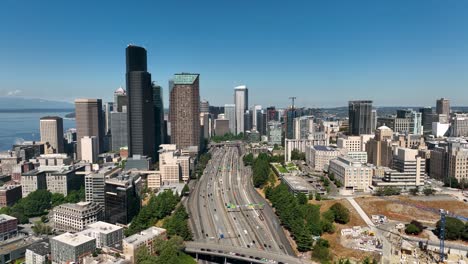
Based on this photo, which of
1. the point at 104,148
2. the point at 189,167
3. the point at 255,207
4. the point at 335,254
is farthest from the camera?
the point at 104,148

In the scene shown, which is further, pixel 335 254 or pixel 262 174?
pixel 262 174

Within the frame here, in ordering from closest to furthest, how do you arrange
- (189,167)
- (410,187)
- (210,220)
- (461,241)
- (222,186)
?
(461,241)
(210,220)
(410,187)
(222,186)
(189,167)

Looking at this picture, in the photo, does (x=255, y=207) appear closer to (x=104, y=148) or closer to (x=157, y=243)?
(x=157, y=243)

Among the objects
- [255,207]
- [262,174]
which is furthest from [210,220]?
[262,174]

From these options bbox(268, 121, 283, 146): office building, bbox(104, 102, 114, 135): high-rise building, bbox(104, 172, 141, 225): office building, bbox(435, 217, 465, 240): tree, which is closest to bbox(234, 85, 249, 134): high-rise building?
bbox(268, 121, 283, 146): office building

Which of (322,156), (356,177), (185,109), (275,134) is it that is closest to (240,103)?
(275,134)

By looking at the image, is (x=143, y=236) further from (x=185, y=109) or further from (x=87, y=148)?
(x=185, y=109)
